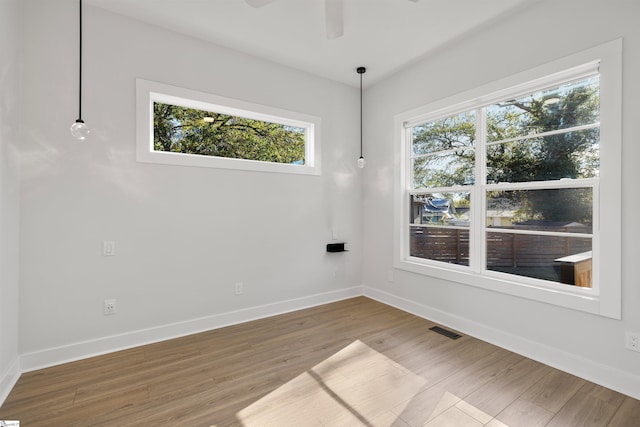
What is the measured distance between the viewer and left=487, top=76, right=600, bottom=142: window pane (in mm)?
2301

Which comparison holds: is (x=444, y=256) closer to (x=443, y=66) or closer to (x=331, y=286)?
(x=331, y=286)

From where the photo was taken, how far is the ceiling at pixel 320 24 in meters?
2.52

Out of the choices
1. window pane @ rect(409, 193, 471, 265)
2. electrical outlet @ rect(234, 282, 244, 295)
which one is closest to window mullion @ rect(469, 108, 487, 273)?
window pane @ rect(409, 193, 471, 265)

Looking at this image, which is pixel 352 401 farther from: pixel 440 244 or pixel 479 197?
pixel 479 197

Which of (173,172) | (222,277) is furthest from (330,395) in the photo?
(173,172)

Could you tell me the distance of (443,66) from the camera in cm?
321

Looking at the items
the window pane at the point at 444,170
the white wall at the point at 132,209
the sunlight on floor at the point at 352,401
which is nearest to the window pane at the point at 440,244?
the window pane at the point at 444,170

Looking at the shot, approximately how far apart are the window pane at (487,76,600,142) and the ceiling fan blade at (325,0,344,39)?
169 cm

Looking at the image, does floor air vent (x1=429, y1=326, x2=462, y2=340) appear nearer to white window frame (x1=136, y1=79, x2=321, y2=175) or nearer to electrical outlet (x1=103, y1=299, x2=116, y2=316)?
white window frame (x1=136, y1=79, x2=321, y2=175)

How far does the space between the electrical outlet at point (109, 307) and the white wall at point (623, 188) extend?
2.96m

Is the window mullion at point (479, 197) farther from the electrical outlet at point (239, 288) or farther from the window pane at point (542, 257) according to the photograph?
the electrical outlet at point (239, 288)

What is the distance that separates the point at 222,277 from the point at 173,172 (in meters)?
1.17

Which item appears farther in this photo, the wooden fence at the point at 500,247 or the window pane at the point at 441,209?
the window pane at the point at 441,209

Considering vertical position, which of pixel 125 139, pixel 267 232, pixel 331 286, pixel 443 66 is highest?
pixel 443 66
